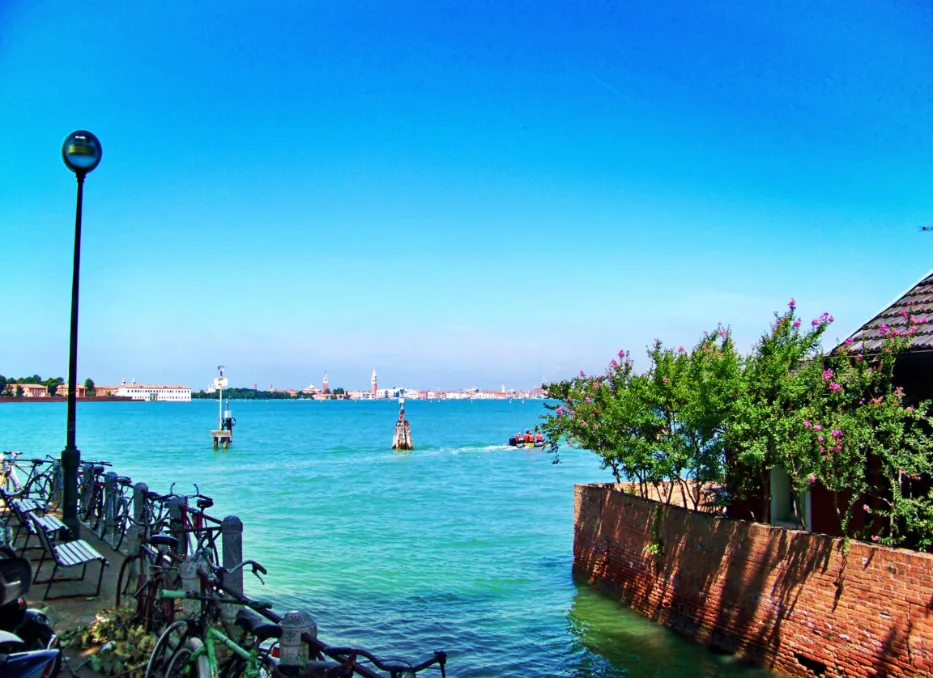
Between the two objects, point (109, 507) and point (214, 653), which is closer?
point (214, 653)

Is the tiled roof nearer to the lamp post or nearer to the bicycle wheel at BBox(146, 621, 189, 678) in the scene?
the bicycle wheel at BBox(146, 621, 189, 678)

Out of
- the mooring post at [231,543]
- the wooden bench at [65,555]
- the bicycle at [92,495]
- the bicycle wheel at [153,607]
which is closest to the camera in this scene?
the bicycle wheel at [153,607]

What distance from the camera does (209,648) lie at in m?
5.45

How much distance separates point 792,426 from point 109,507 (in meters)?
11.6

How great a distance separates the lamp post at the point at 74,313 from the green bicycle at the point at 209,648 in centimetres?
617

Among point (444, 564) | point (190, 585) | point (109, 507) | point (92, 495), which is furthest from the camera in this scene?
A: point (444, 564)

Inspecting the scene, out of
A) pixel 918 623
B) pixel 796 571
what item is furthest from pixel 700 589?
pixel 918 623

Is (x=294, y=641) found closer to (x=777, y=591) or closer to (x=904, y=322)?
(x=777, y=591)

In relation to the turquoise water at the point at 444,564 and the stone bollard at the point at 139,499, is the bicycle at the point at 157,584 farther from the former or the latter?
the turquoise water at the point at 444,564

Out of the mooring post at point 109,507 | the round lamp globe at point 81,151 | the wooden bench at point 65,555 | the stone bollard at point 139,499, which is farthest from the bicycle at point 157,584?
the round lamp globe at point 81,151

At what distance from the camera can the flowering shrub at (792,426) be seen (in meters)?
10.8

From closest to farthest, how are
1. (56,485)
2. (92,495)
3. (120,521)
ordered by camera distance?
(120,521)
(92,495)
(56,485)

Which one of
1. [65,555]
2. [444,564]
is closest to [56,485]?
[65,555]

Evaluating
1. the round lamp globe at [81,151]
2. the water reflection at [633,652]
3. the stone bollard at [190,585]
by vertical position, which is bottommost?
the water reflection at [633,652]
